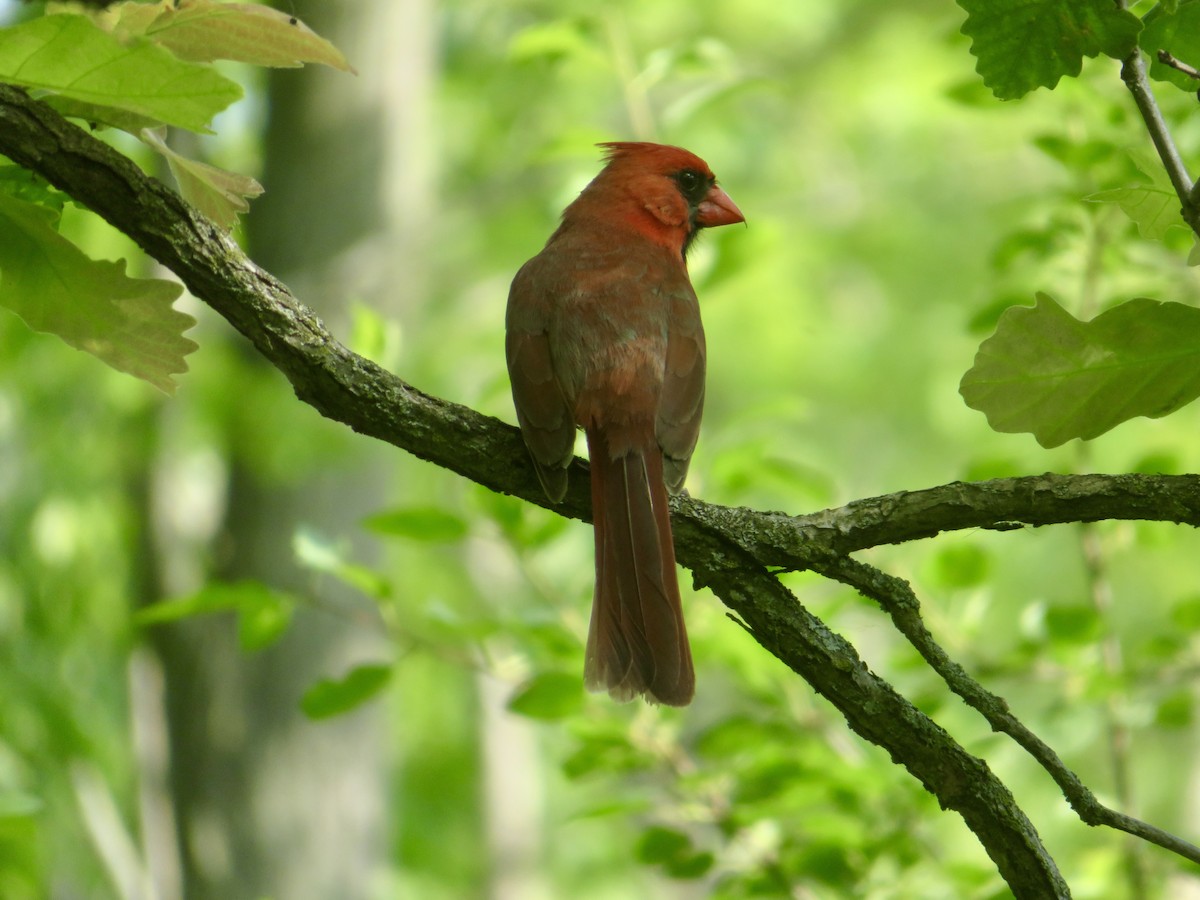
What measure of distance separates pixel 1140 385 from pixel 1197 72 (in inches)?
13.2

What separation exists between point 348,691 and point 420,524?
0.34 meters

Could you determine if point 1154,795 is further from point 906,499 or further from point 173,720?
point 906,499

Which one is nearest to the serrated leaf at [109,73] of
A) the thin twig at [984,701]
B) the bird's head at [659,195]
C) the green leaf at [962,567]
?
the thin twig at [984,701]

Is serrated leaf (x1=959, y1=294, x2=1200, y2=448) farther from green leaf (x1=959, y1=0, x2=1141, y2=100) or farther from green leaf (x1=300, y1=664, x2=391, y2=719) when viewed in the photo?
green leaf (x1=300, y1=664, x2=391, y2=719)

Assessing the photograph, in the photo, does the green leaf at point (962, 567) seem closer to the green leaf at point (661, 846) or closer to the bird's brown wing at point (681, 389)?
the bird's brown wing at point (681, 389)

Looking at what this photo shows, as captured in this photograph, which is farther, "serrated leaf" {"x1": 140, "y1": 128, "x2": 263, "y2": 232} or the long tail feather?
the long tail feather

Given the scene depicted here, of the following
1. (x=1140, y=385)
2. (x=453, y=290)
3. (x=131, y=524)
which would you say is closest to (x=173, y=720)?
(x=131, y=524)

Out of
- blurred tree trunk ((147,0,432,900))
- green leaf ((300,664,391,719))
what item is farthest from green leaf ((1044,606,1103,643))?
blurred tree trunk ((147,0,432,900))

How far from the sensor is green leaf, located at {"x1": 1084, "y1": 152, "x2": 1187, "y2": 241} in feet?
4.69

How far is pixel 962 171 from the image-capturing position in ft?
37.0

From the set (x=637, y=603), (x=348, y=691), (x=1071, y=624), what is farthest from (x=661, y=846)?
(x=1071, y=624)

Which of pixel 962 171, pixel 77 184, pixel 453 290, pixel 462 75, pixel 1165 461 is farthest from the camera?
pixel 962 171

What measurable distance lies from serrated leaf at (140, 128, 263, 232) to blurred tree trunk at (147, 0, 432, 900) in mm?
3564

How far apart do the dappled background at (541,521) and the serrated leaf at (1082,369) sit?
103 cm
